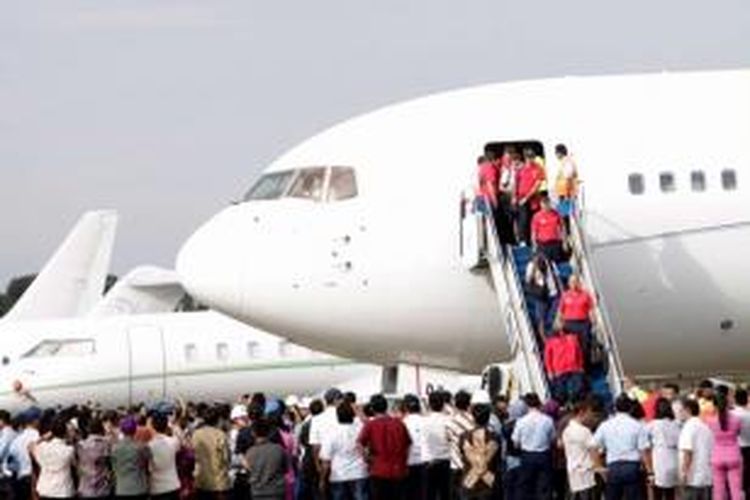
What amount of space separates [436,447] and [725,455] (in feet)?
10.9

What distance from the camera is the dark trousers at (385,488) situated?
22825mm

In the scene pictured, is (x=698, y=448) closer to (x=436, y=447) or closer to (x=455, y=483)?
(x=436, y=447)

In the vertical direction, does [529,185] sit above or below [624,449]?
above

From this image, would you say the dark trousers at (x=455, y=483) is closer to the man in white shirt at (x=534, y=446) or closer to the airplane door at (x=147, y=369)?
the man in white shirt at (x=534, y=446)

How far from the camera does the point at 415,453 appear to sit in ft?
76.5

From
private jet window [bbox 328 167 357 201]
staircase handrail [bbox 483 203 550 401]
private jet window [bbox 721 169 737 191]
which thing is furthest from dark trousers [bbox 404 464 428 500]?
private jet window [bbox 721 169 737 191]

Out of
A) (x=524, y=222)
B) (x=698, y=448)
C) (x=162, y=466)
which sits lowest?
(x=698, y=448)

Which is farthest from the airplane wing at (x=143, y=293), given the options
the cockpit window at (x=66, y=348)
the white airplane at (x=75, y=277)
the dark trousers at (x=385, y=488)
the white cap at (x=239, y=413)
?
the dark trousers at (x=385, y=488)

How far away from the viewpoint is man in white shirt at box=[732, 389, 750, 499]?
22.5 meters

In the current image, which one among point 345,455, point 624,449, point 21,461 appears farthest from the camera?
point 21,461

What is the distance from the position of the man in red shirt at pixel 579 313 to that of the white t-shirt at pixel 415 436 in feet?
6.79

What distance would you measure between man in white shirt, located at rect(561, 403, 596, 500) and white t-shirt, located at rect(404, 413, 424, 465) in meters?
1.88

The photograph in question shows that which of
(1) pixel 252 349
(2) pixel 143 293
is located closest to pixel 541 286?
(1) pixel 252 349

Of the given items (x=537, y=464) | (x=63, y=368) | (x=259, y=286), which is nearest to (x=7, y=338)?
(x=63, y=368)
